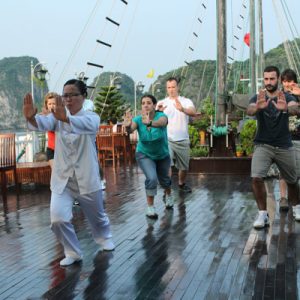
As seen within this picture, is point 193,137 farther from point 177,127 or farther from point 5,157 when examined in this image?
point 5,157

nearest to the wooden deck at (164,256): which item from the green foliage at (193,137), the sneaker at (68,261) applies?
the sneaker at (68,261)

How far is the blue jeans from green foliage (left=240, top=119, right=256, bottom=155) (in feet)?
14.8

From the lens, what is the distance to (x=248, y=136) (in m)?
11.0

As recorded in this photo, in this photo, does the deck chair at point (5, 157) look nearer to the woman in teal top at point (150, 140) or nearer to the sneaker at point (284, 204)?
the woman in teal top at point (150, 140)

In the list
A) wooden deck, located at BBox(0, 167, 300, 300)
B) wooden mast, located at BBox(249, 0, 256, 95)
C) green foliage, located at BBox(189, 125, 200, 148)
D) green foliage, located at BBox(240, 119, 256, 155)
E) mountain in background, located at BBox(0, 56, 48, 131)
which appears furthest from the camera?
mountain in background, located at BBox(0, 56, 48, 131)

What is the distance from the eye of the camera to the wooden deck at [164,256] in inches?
145

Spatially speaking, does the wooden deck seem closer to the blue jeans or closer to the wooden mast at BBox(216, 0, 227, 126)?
the blue jeans

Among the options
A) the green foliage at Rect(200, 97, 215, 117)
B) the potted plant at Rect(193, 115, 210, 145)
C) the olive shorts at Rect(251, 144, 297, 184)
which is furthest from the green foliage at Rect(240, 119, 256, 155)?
the olive shorts at Rect(251, 144, 297, 184)

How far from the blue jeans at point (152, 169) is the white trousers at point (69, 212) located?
1839mm

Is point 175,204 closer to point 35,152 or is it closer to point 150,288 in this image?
point 150,288

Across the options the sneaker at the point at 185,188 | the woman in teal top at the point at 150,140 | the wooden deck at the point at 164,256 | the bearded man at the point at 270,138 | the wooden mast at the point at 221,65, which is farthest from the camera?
the wooden mast at the point at 221,65

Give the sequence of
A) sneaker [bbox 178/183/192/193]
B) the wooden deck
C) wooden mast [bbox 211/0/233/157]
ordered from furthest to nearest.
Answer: wooden mast [bbox 211/0/233/157], sneaker [bbox 178/183/192/193], the wooden deck

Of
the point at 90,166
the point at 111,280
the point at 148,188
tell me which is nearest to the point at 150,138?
the point at 148,188

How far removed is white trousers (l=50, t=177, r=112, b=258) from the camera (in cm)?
427
